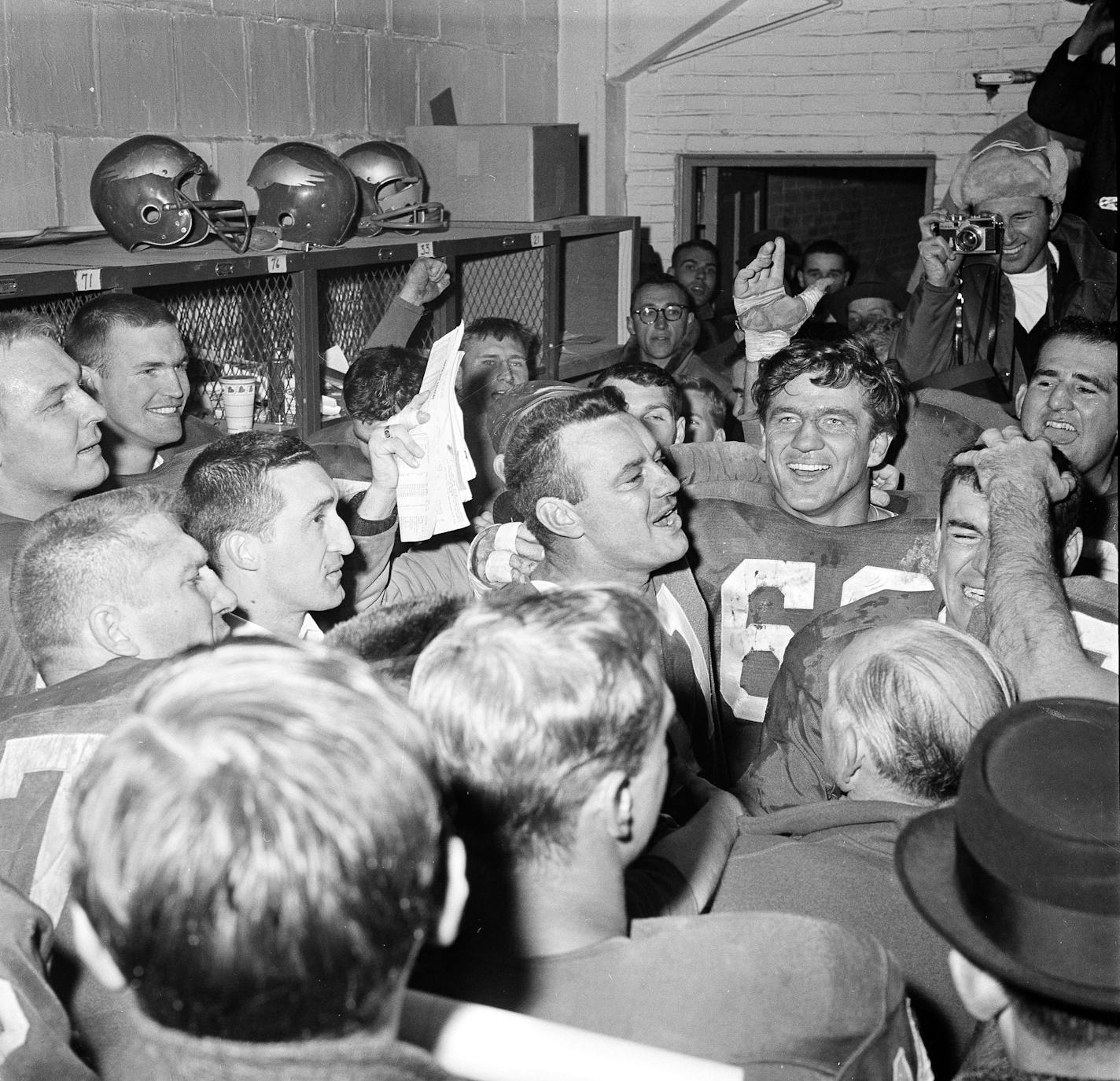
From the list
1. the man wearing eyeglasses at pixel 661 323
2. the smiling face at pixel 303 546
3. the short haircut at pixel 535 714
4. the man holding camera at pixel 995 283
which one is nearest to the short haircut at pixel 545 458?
the smiling face at pixel 303 546

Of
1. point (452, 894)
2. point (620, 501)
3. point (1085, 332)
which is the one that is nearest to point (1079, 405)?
point (1085, 332)

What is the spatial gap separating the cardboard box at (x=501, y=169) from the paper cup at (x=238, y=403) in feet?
6.12

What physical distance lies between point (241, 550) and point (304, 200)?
2.28 metres

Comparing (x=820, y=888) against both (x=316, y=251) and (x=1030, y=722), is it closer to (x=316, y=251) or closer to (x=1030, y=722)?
(x=1030, y=722)

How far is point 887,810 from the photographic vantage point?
1621mm

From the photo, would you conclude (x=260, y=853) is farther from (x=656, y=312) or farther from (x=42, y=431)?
(x=656, y=312)

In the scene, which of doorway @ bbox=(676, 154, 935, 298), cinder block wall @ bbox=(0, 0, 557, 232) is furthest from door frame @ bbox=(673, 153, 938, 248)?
cinder block wall @ bbox=(0, 0, 557, 232)

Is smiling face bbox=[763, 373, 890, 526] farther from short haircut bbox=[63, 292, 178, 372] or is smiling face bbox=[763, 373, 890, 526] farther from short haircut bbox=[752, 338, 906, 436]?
short haircut bbox=[63, 292, 178, 372]

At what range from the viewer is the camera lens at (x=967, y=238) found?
13.8 feet

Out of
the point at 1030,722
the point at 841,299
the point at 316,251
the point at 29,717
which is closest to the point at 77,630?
the point at 29,717

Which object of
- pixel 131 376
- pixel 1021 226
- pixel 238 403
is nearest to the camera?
pixel 131 376

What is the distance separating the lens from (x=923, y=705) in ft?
5.28

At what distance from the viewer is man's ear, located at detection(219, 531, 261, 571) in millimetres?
2430

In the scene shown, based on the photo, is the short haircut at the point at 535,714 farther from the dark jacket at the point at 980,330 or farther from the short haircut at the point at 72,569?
the dark jacket at the point at 980,330
